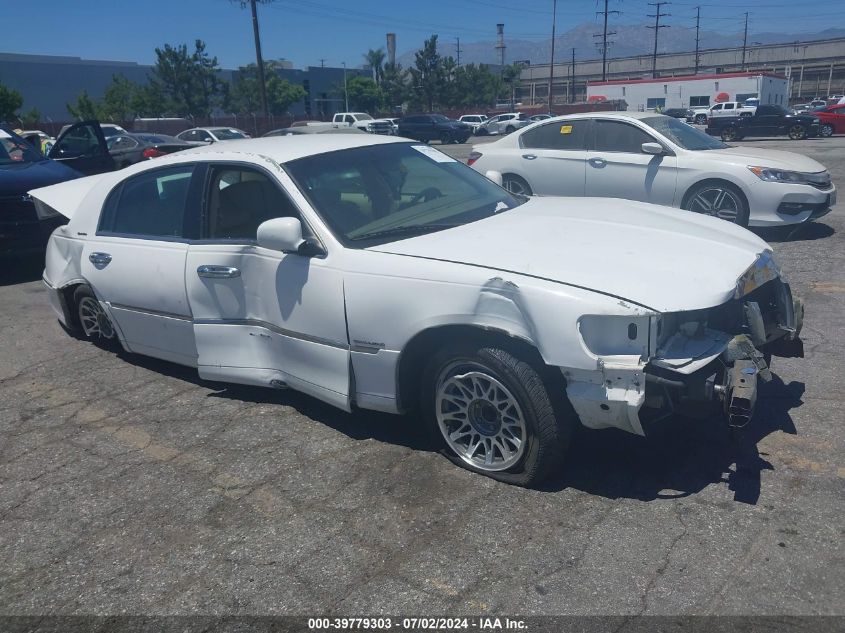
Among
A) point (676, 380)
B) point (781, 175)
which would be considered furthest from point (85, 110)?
point (676, 380)

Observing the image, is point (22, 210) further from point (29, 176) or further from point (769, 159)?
point (769, 159)

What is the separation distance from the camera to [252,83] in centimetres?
5859

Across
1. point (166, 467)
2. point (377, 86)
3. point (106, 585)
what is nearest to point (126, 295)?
point (166, 467)

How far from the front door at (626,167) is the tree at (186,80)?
4914cm

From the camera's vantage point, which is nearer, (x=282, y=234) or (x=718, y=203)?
(x=282, y=234)

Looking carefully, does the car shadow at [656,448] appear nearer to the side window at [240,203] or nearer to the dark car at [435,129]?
the side window at [240,203]

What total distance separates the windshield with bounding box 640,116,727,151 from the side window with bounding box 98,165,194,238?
6.24 m

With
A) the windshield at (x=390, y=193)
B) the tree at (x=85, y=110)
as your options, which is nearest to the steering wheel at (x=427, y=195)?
the windshield at (x=390, y=193)

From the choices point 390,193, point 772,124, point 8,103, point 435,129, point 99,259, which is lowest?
point 435,129

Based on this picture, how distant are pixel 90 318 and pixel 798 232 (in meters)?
7.93

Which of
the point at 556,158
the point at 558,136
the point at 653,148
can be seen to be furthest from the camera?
the point at 558,136

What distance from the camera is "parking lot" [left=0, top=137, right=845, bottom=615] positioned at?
279 cm

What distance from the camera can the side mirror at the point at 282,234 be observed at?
3.74 m

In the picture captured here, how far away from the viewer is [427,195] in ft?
14.5
